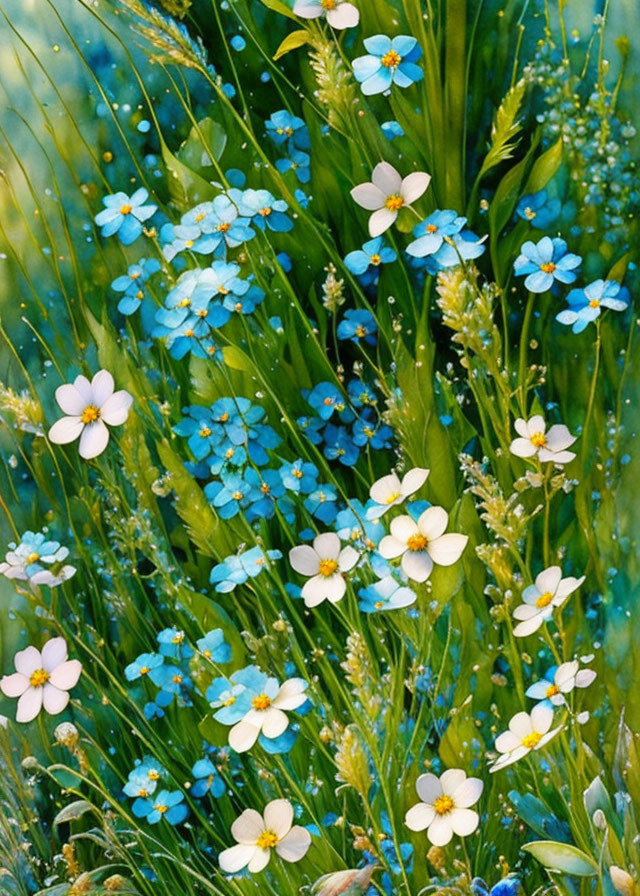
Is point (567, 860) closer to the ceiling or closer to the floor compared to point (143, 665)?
closer to the floor

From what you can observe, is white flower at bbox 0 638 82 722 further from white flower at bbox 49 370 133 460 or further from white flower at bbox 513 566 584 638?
white flower at bbox 513 566 584 638

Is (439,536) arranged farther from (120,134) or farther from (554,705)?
(120,134)

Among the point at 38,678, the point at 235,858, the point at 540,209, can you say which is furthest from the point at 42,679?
the point at 540,209

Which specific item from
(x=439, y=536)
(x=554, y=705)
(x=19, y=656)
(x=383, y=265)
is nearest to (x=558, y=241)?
(x=383, y=265)

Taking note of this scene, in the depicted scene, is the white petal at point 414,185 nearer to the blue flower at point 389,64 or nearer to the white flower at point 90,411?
the blue flower at point 389,64

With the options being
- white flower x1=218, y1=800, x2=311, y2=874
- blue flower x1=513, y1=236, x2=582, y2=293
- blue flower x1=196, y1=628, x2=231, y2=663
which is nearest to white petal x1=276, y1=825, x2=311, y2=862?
white flower x1=218, y1=800, x2=311, y2=874

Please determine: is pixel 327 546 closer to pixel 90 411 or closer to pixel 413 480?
pixel 413 480
